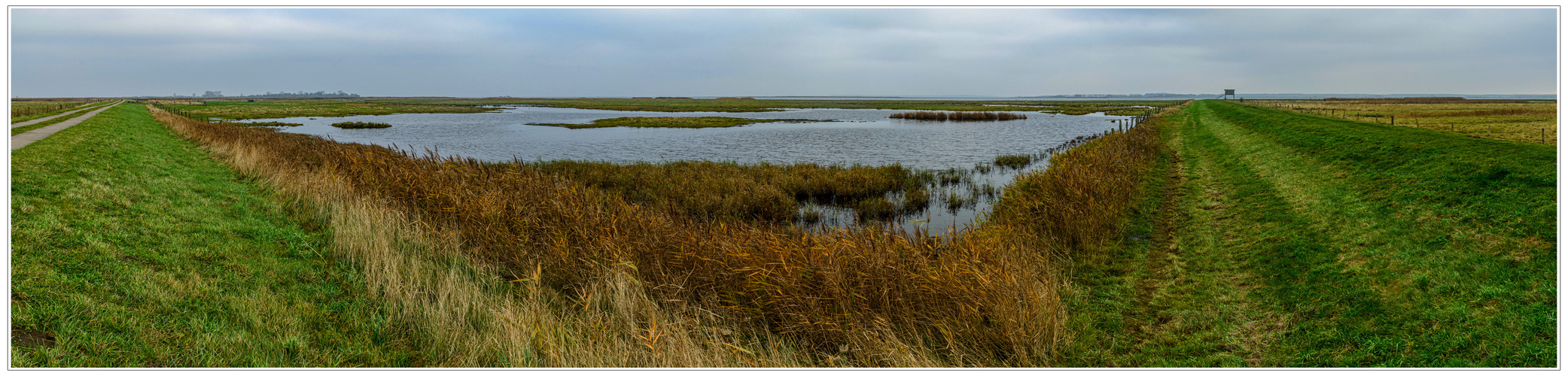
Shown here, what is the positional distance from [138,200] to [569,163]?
46.3 feet

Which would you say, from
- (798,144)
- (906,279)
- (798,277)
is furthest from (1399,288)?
(798,144)

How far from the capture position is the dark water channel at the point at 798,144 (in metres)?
21.5

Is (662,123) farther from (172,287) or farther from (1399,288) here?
(1399,288)

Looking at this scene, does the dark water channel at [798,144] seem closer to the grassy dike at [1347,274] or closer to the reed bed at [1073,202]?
the reed bed at [1073,202]

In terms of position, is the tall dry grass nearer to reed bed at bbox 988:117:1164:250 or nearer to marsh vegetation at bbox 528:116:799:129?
marsh vegetation at bbox 528:116:799:129

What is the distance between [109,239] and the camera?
725 centimetres

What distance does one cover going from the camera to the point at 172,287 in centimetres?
597

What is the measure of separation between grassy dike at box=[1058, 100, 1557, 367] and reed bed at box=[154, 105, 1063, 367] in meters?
0.84

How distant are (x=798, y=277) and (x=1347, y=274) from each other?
21.7 feet

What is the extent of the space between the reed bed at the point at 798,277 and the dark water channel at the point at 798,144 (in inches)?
287

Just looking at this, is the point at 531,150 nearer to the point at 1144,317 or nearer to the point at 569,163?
the point at 569,163

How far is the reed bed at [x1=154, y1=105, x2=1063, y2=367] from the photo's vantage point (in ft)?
20.0

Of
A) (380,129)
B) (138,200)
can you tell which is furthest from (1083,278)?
(380,129)

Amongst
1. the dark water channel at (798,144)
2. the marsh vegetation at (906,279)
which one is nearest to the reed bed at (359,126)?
the dark water channel at (798,144)
